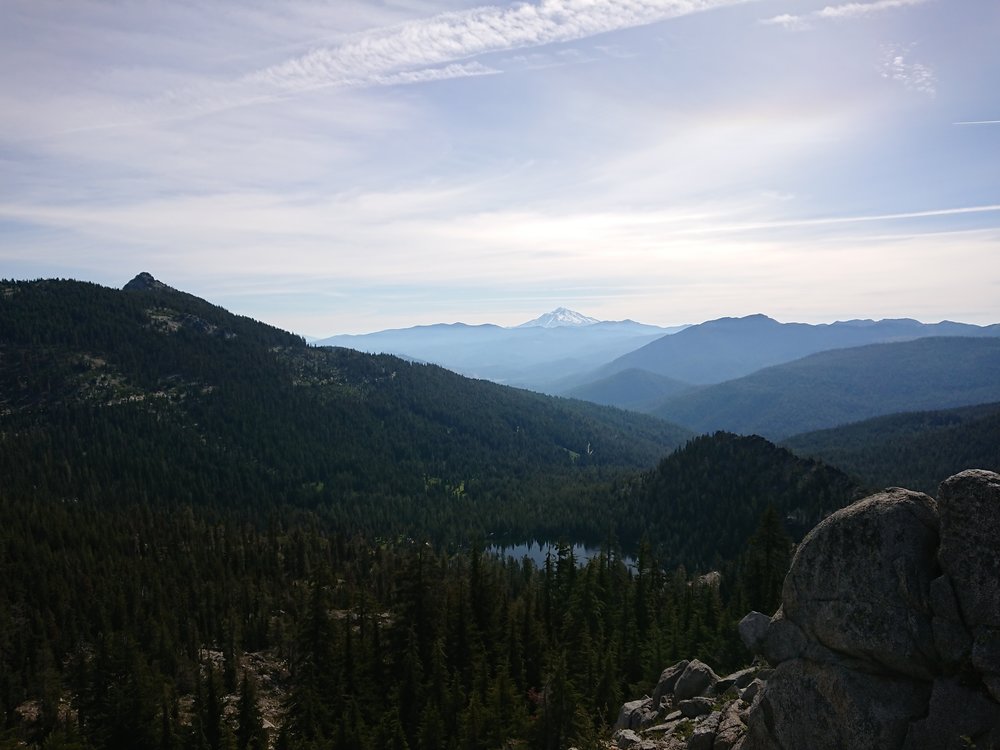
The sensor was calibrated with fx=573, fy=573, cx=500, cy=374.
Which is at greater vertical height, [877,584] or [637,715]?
[877,584]

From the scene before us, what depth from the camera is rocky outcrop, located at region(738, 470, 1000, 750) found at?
21359mm

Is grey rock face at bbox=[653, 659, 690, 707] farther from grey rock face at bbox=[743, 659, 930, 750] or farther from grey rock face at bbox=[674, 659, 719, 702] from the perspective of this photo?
grey rock face at bbox=[743, 659, 930, 750]

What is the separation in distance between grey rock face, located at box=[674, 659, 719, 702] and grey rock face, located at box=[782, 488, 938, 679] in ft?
72.3

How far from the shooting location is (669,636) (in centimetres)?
7744

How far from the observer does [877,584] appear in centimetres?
2420

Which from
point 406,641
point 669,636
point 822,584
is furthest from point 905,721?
point 406,641

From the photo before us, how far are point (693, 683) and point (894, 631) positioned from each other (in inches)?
1029

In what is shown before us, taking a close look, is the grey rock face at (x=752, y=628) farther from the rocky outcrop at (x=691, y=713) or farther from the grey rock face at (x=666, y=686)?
the grey rock face at (x=666, y=686)

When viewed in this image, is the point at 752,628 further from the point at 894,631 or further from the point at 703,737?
the point at 894,631

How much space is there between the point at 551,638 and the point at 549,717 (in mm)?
36997

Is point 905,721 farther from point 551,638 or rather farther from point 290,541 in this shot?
point 290,541

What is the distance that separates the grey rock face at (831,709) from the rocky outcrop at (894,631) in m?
0.04

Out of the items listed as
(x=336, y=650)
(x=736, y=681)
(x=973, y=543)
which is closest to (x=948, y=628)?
(x=973, y=543)

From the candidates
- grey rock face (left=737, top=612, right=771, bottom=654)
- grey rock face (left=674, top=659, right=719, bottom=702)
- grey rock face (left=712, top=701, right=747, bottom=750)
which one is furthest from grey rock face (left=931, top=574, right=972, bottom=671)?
grey rock face (left=674, top=659, right=719, bottom=702)
